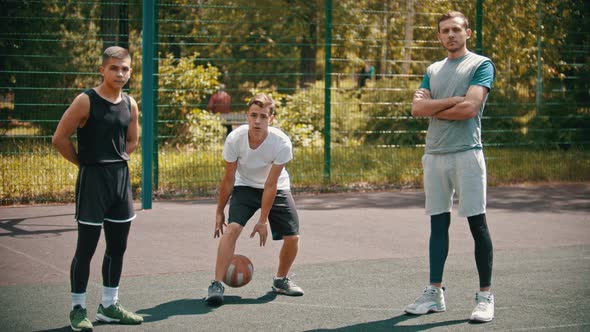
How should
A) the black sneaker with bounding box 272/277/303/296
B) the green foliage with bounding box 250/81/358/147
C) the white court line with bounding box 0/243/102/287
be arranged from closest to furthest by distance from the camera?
the black sneaker with bounding box 272/277/303/296, the white court line with bounding box 0/243/102/287, the green foliage with bounding box 250/81/358/147

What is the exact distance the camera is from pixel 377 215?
34.6ft

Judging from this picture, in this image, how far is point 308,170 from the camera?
12695 millimetres

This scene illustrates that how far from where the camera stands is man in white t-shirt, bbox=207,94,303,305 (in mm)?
6414

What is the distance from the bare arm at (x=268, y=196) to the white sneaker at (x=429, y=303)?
1.21 metres

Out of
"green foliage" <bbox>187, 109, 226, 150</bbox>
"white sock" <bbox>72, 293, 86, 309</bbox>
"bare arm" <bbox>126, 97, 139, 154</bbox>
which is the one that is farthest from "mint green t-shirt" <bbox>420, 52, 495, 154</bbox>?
"green foliage" <bbox>187, 109, 226, 150</bbox>

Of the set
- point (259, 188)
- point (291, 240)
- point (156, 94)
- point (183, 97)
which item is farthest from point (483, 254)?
point (183, 97)

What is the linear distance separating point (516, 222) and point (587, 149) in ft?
16.0

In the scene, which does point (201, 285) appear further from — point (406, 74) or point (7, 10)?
point (406, 74)

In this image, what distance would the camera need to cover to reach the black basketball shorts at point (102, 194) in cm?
548

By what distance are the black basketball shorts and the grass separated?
581cm

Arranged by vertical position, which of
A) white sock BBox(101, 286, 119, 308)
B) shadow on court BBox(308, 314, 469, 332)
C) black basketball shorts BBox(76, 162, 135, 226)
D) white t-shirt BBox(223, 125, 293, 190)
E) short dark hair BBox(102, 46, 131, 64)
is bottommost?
shadow on court BBox(308, 314, 469, 332)

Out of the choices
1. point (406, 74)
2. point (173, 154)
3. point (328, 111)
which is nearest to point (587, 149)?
point (406, 74)

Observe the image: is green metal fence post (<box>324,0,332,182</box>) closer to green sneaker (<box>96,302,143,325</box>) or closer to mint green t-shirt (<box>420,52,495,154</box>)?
mint green t-shirt (<box>420,52,495,154</box>)

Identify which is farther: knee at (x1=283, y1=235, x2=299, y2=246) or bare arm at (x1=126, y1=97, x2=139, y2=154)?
knee at (x1=283, y1=235, x2=299, y2=246)
